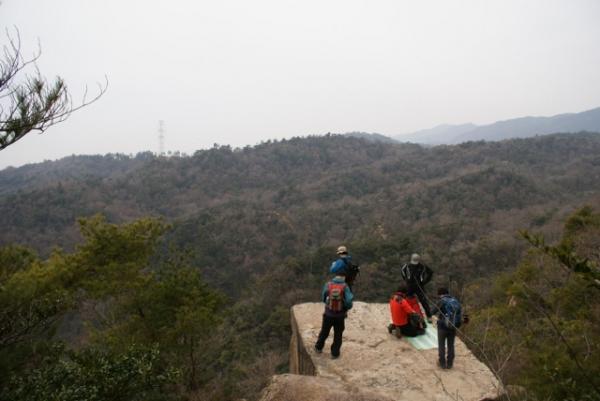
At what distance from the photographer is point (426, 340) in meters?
5.31

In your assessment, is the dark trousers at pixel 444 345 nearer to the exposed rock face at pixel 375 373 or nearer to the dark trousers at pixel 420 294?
the exposed rock face at pixel 375 373

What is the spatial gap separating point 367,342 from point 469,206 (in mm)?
36737

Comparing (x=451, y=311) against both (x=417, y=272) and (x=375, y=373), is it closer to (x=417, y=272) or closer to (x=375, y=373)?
(x=417, y=272)

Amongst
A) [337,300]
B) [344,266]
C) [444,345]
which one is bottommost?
[444,345]

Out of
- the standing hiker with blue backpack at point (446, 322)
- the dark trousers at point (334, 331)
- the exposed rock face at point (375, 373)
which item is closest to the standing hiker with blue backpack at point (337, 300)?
the dark trousers at point (334, 331)

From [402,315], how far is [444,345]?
886mm

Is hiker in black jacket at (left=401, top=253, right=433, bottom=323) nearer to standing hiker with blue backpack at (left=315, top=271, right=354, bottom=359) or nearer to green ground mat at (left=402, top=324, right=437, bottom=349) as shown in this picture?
green ground mat at (left=402, top=324, right=437, bottom=349)

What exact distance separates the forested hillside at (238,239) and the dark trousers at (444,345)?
256 cm

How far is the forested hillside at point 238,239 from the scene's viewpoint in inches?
308

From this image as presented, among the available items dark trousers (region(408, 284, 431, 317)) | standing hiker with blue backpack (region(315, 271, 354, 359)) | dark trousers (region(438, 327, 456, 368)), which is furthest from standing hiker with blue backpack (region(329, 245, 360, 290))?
dark trousers (region(438, 327, 456, 368))

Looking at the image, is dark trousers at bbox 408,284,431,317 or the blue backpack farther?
dark trousers at bbox 408,284,431,317

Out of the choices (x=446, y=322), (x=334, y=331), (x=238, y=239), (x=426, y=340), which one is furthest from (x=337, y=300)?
(x=238, y=239)

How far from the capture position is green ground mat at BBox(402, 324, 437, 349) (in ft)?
17.1

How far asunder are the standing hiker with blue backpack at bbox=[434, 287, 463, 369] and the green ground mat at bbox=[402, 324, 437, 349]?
1.40ft
